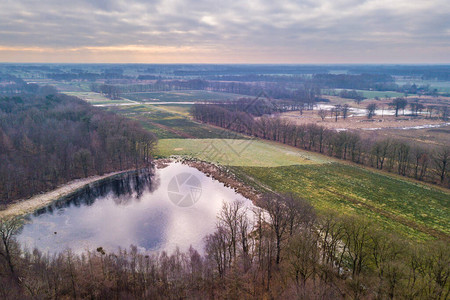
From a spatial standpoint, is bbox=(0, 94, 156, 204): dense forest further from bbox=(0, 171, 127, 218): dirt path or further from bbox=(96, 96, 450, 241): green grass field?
bbox=(96, 96, 450, 241): green grass field

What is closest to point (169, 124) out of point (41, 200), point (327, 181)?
point (41, 200)

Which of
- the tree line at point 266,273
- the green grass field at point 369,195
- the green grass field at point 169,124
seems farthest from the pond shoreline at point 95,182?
the green grass field at point 169,124

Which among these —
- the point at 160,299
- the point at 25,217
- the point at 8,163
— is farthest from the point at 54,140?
the point at 160,299

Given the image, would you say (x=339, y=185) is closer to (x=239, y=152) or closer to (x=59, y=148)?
(x=239, y=152)

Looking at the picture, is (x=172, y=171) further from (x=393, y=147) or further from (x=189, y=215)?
(x=393, y=147)

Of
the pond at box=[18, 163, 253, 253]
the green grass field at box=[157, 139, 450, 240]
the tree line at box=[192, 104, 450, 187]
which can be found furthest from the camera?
the tree line at box=[192, 104, 450, 187]

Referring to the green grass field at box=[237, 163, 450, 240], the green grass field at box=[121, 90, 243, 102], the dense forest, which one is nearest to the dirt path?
the dense forest
